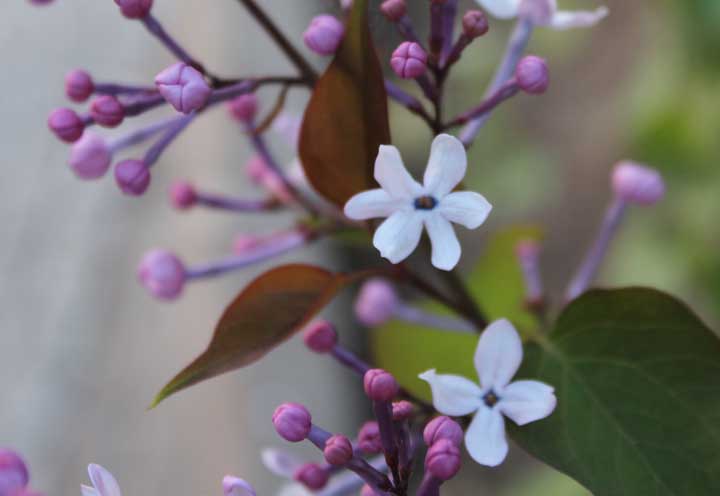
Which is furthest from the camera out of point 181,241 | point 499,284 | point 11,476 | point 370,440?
point 181,241

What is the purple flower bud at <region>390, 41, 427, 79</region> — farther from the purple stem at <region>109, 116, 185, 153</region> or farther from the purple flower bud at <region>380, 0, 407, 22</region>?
the purple stem at <region>109, 116, 185, 153</region>

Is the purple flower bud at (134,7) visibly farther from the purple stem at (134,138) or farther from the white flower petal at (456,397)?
the white flower petal at (456,397)

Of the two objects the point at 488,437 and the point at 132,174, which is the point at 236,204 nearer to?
the point at 132,174

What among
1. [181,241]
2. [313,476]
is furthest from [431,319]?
[181,241]

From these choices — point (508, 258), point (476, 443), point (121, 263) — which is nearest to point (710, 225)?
point (508, 258)

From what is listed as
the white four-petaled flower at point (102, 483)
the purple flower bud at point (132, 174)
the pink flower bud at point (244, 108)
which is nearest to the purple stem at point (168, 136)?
the purple flower bud at point (132, 174)

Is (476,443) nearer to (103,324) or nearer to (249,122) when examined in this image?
(249,122)
